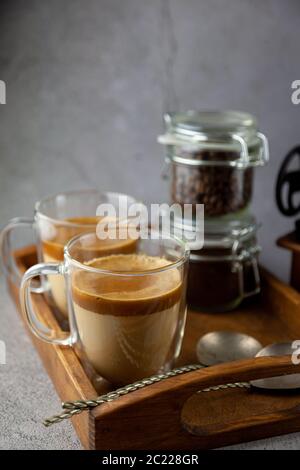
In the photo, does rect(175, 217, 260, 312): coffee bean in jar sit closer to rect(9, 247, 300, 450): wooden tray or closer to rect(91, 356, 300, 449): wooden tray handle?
rect(9, 247, 300, 450): wooden tray

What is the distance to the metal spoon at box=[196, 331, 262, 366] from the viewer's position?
0.79 meters

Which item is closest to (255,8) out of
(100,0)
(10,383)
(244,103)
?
(244,103)

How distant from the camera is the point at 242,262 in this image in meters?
0.92

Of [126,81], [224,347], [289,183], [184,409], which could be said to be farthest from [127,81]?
[184,409]

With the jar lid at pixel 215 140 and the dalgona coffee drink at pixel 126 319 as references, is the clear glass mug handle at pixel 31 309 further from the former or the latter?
the jar lid at pixel 215 140

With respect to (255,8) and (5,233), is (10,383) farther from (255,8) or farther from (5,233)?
(255,8)

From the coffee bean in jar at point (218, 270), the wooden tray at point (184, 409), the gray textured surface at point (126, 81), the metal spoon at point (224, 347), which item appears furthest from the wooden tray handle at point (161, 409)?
the gray textured surface at point (126, 81)

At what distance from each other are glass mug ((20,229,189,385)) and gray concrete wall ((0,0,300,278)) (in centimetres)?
61

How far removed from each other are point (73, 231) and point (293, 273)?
281mm

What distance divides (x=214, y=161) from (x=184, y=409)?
1.02 ft

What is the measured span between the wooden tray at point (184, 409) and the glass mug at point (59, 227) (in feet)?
0.31

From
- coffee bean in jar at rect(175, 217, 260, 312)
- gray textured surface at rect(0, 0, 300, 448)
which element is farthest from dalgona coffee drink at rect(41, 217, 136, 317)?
gray textured surface at rect(0, 0, 300, 448)

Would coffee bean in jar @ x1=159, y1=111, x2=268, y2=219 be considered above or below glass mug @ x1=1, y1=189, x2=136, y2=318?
above
